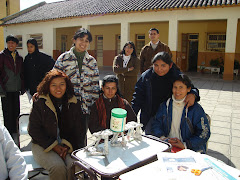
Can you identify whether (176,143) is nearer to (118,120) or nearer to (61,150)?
(118,120)

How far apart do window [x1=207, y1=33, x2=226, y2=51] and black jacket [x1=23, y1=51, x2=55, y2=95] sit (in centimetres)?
1240

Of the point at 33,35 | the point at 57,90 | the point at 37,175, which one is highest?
the point at 33,35

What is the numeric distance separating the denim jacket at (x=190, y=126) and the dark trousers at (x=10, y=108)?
2558 millimetres

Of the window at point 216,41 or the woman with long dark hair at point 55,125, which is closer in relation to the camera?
the woman with long dark hair at point 55,125

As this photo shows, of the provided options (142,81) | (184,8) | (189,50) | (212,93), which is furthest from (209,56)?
(142,81)

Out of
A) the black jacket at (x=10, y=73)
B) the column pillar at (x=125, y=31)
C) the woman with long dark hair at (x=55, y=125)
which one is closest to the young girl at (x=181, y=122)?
the woman with long dark hair at (x=55, y=125)

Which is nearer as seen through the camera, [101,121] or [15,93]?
[101,121]

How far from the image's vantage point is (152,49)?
187 inches

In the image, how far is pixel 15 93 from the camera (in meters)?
3.88

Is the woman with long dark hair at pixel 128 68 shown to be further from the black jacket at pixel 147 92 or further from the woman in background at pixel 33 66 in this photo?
the black jacket at pixel 147 92

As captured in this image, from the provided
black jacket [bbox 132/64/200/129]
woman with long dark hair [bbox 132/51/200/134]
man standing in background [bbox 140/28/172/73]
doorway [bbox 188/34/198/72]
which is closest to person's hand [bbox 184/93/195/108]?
woman with long dark hair [bbox 132/51/200/134]

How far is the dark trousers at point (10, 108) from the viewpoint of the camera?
3.85 m

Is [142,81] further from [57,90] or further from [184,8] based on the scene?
[184,8]

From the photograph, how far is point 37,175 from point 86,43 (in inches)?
66.6
